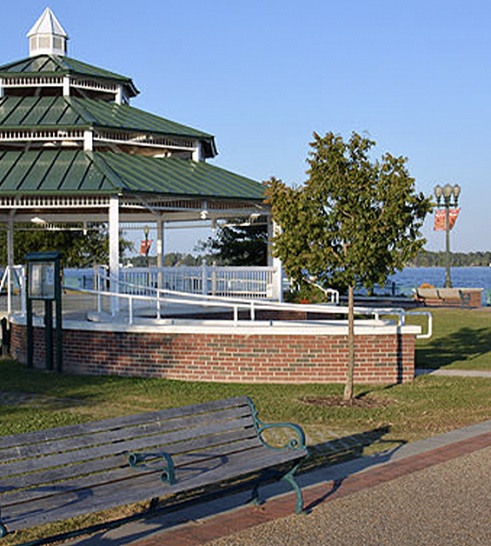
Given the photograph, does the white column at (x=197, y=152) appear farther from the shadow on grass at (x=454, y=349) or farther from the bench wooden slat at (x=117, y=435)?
the bench wooden slat at (x=117, y=435)

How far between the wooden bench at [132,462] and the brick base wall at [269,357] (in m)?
6.19

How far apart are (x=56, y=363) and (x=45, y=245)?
19.3 meters

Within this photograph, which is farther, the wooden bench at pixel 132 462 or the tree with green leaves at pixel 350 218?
the tree with green leaves at pixel 350 218

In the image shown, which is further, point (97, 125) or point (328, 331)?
point (97, 125)

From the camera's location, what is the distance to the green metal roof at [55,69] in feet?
71.3

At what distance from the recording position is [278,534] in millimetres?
6105

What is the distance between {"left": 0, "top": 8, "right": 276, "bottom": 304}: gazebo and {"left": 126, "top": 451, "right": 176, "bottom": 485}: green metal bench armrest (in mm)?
10299

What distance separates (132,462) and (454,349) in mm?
15052

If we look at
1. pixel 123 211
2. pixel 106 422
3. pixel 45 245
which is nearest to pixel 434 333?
pixel 123 211

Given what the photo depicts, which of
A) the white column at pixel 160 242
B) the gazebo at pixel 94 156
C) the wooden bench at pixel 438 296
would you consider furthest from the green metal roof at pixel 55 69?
the wooden bench at pixel 438 296

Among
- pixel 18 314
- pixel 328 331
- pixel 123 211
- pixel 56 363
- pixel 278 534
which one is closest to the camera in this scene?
pixel 278 534

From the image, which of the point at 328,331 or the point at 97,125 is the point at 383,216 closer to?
the point at 328,331

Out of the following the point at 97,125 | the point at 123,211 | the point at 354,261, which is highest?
the point at 97,125

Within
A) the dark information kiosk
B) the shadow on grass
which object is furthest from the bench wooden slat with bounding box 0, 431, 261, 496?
the shadow on grass
